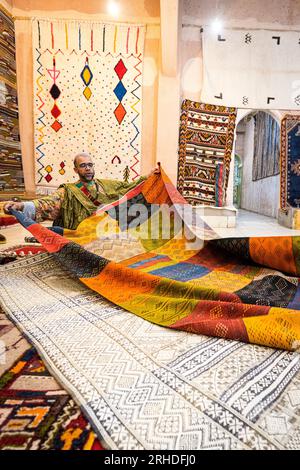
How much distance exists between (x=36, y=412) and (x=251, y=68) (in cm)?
501

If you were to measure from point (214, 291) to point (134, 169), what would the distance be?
3.67m

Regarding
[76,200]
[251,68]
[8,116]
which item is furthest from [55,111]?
[251,68]

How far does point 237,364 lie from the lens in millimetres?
761

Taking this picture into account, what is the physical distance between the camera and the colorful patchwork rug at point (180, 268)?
88cm

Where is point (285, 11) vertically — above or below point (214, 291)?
above

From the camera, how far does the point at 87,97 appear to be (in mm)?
4324

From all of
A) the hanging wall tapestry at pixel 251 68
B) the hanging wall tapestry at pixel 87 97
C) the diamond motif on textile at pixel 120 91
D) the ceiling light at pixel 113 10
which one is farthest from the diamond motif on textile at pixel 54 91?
the hanging wall tapestry at pixel 251 68

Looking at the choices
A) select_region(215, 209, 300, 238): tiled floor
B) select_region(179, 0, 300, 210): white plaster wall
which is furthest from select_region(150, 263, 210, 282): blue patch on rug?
select_region(179, 0, 300, 210): white plaster wall

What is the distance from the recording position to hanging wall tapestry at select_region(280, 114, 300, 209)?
4559mm

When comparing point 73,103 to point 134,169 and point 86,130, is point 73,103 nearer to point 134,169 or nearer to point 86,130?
point 86,130

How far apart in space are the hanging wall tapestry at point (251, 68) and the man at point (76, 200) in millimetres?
2657

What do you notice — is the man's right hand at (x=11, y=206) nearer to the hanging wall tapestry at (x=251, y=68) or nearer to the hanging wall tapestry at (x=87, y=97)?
the hanging wall tapestry at (x=87, y=97)
